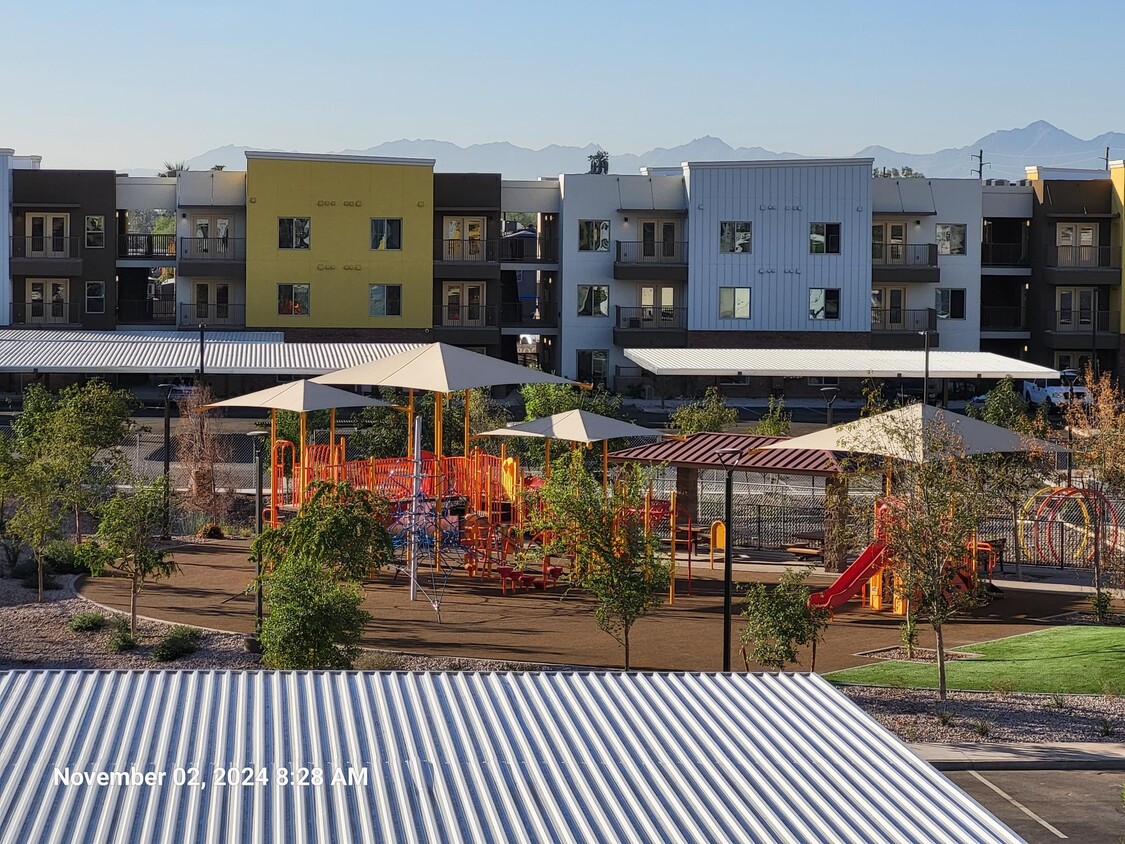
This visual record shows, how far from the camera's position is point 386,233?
6494cm

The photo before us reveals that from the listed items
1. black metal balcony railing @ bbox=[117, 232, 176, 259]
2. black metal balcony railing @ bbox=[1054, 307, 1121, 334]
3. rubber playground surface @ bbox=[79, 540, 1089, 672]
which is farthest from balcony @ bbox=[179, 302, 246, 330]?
rubber playground surface @ bbox=[79, 540, 1089, 672]

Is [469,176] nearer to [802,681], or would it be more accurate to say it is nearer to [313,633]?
[313,633]

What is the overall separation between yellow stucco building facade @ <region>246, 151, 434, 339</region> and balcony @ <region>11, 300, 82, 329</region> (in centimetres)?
742

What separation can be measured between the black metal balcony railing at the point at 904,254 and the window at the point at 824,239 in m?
2.07

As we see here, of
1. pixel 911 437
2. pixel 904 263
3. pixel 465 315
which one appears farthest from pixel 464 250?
pixel 911 437

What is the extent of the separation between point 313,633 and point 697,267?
4905 centimetres

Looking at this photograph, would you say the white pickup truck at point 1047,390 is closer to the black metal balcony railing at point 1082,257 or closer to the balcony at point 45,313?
the black metal balcony railing at point 1082,257

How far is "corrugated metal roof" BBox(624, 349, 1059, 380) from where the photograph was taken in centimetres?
5319

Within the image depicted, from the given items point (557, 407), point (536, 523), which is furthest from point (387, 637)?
point (557, 407)

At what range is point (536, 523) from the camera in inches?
873

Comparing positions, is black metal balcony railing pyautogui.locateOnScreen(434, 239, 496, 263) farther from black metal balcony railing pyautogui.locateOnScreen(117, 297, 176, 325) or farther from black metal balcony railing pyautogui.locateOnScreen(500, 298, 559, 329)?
Answer: black metal balcony railing pyautogui.locateOnScreen(117, 297, 176, 325)

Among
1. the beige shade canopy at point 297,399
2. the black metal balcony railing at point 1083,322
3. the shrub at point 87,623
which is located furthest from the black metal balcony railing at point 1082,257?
the shrub at point 87,623

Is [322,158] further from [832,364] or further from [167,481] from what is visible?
[167,481]

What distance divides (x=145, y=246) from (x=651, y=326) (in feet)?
75.2
